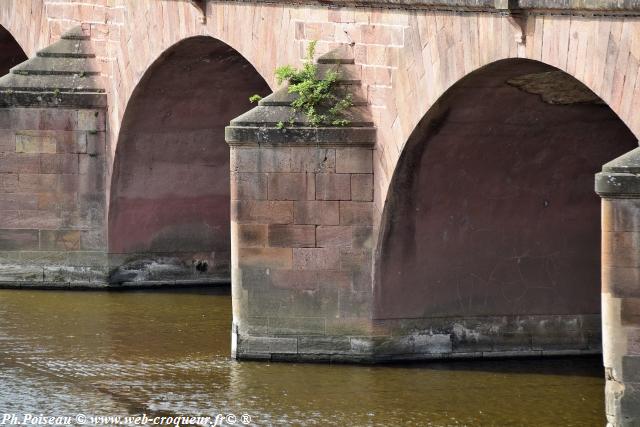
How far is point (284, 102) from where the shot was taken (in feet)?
75.5

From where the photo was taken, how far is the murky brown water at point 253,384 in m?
20.5

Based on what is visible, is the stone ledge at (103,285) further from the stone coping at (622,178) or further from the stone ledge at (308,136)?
the stone coping at (622,178)

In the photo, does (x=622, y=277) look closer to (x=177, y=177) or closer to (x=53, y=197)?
(x=177, y=177)

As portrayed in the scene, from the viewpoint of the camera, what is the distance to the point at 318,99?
75.3 feet

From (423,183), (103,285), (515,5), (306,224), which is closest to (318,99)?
(306,224)

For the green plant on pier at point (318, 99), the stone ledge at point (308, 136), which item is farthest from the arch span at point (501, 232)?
the green plant on pier at point (318, 99)

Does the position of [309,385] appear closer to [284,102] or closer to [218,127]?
[284,102]

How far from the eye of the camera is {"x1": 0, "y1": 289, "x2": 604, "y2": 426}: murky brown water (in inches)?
806

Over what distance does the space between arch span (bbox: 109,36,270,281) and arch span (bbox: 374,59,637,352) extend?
6669 mm

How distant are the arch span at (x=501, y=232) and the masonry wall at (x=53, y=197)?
7.81 m

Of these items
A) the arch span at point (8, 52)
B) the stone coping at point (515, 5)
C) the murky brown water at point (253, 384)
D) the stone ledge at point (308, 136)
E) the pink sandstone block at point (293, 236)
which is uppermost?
the arch span at point (8, 52)

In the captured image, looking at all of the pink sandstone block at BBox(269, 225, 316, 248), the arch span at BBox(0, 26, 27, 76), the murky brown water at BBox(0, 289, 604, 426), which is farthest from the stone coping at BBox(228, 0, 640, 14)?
the arch span at BBox(0, 26, 27, 76)

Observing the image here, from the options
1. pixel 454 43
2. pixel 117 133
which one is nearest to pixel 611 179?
pixel 454 43

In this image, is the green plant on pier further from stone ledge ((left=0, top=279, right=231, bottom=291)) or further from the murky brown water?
stone ledge ((left=0, top=279, right=231, bottom=291))
